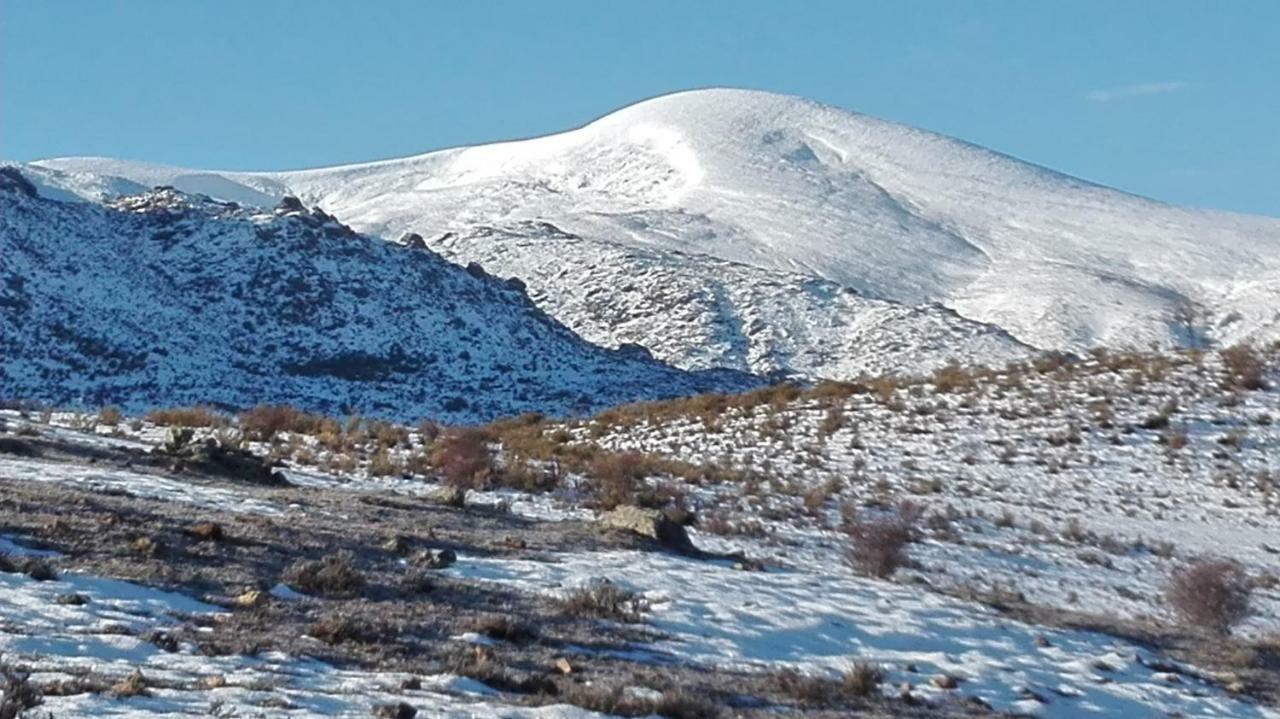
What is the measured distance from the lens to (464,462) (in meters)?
21.2

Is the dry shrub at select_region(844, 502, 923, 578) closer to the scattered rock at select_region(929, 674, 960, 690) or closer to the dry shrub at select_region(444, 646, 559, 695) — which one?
the scattered rock at select_region(929, 674, 960, 690)

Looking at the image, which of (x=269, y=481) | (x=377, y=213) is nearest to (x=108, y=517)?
(x=269, y=481)

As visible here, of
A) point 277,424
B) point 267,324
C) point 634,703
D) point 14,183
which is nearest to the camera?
point 634,703

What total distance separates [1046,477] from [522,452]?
7.38m

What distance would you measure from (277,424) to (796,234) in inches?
3273

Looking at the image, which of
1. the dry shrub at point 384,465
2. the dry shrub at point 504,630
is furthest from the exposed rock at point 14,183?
the dry shrub at point 504,630

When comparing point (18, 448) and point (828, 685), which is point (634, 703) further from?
point (18, 448)

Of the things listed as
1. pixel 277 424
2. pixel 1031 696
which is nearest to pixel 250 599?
pixel 1031 696

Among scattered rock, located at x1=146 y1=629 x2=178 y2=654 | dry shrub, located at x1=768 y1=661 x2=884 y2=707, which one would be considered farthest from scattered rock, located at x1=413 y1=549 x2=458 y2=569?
scattered rock, located at x1=146 y1=629 x2=178 y2=654

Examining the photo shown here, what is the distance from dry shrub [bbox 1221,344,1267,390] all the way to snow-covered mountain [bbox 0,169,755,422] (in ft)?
80.1

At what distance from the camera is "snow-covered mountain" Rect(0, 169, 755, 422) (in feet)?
165

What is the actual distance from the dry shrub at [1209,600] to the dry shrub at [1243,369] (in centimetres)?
1239

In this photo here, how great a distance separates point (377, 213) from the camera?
394 ft

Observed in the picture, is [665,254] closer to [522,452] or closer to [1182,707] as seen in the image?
[522,452]
